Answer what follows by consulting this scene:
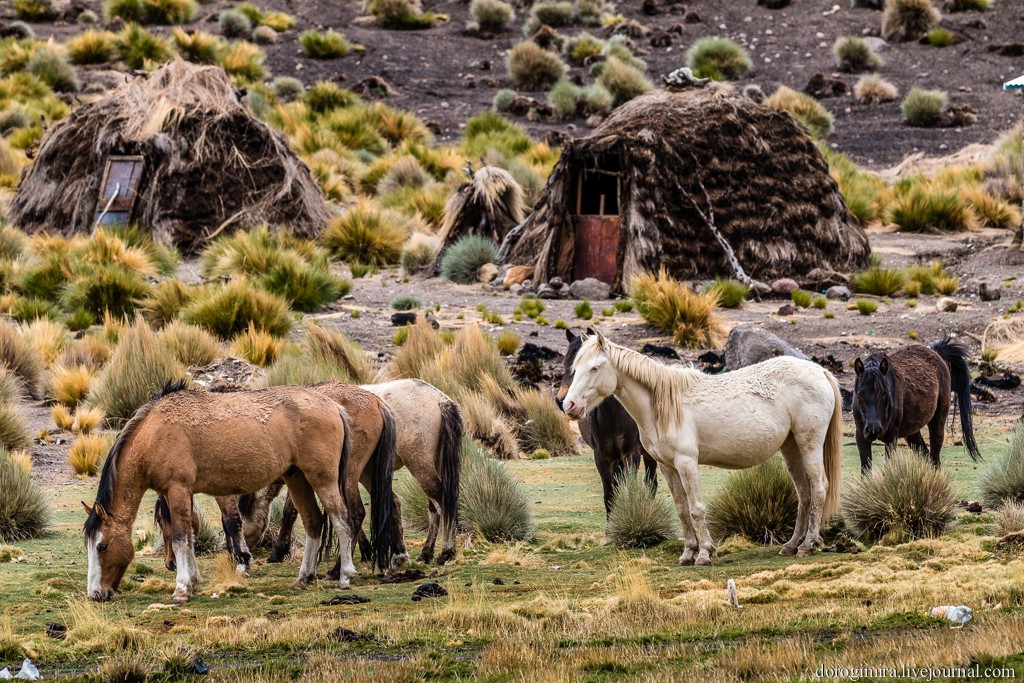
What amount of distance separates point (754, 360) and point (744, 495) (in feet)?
23.3

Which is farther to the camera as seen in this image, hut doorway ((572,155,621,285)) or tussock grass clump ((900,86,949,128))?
tussock grass clump ((900,86,949,128))

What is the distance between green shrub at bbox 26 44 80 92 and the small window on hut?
2136 cm

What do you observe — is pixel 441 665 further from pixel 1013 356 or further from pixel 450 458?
pixel 1013 356

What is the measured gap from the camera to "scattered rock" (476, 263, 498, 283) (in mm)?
26359

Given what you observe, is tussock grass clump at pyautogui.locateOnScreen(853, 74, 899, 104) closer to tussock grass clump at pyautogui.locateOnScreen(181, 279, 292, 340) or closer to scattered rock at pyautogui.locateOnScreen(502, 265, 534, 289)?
scattered rock at pyautogui.locateOnScreen(502, 265, 534, 289)

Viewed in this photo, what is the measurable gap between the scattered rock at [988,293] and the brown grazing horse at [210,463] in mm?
16607

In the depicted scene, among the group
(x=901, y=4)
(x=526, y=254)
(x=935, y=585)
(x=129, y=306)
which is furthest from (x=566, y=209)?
(x=901, y=4)

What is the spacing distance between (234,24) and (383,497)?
4305cm

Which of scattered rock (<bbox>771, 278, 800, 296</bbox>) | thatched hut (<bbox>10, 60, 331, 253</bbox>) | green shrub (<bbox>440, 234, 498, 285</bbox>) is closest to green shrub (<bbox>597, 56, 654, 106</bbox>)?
thatched hut (<bbox>10, 60, 331, 253</bbox>)

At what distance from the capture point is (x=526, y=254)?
26.6 meters

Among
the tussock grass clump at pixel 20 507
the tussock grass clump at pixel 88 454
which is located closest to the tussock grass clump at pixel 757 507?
the tussock grass clump at pixel 20 507

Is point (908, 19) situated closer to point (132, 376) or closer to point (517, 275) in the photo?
point (517, 275)

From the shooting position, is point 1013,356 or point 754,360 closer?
point 754,360

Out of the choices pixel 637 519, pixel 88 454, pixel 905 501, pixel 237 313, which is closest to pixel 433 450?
pixel 637 519
